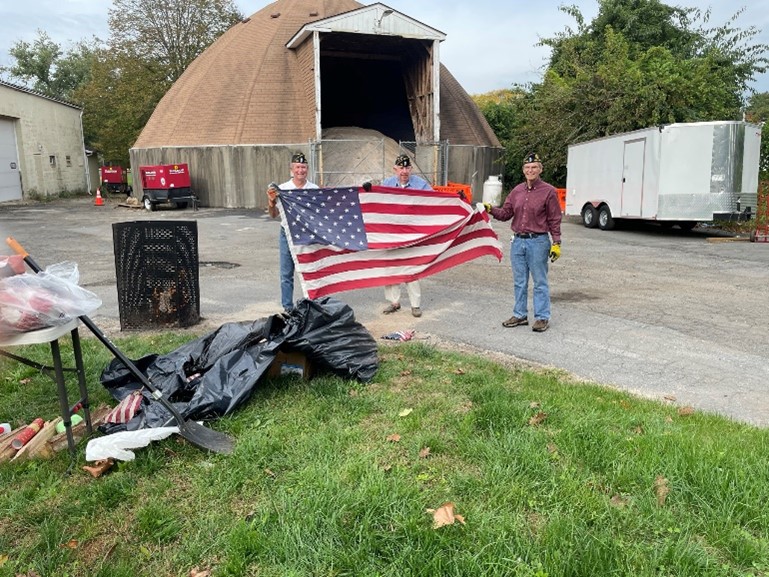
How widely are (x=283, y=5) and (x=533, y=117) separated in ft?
55.9

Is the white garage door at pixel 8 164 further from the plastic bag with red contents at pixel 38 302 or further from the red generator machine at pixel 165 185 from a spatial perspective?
the plastic bag with red contents at pixel 38 302

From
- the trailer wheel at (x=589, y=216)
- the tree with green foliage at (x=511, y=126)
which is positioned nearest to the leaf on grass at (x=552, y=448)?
the trailer wheel at (x=589, y=216)

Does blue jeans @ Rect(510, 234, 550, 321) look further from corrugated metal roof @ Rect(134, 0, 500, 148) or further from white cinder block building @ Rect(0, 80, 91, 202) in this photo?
white cinder block building @ Rect(0, 80, 91, 202)

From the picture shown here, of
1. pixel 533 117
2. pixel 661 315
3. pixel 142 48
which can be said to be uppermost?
pixel 142 48

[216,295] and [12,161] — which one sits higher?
[12,161]

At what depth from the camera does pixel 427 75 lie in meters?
27.2

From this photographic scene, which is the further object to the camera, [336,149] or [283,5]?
[283,5]

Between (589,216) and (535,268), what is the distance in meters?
12.8

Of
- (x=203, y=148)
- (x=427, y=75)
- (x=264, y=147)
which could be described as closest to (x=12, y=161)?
(x=203, y=148)

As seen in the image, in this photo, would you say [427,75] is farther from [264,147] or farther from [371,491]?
[371,491]

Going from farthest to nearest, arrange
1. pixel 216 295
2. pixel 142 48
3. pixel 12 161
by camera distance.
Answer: pixel 142 48 < pixel 12 161 < pixel 216 295

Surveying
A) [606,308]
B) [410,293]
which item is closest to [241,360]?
[410,293]

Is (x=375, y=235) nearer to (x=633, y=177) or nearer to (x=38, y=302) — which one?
(x=38, y=302)

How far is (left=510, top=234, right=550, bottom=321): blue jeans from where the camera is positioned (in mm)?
6734
